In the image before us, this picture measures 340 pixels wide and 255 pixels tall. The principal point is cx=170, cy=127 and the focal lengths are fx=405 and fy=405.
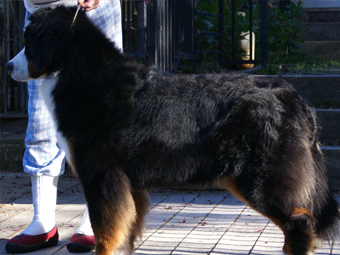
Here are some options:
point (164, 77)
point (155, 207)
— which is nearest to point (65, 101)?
point (164, 77)

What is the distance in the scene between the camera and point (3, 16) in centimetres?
654

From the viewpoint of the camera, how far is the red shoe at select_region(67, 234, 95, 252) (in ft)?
9.88

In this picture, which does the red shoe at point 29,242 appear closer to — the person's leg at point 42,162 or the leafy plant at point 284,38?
the person's leg at point 42,162

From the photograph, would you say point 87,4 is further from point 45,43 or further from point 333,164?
point 333,164

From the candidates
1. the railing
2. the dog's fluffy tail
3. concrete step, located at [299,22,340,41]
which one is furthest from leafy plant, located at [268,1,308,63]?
the dog's fluffy tail

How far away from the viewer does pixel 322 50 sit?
8414 mm

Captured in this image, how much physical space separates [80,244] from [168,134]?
115 cm

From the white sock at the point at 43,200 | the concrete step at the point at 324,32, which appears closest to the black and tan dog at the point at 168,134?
the white sock at the point at 43,200

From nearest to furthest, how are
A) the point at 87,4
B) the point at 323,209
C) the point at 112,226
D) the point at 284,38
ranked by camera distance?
the point at 112,226 < the point at 323,209 < the point at 87,4 < the point at 284,38

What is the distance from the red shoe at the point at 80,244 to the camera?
301 cm

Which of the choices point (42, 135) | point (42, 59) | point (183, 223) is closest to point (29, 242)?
point (42, 135)

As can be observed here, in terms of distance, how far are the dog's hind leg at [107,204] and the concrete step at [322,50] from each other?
681 cm

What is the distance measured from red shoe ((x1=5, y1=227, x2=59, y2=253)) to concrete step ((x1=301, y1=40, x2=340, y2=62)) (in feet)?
22.4

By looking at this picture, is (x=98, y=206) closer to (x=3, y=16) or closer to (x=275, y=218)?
(x=275, y=218)
